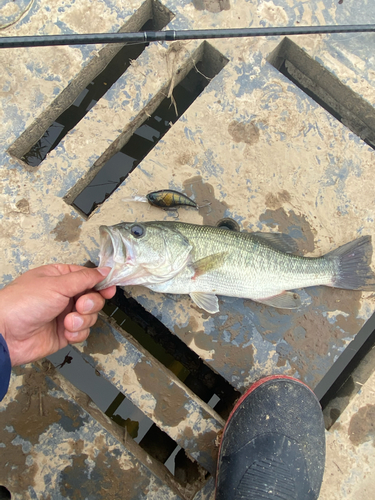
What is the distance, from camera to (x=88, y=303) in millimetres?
2496

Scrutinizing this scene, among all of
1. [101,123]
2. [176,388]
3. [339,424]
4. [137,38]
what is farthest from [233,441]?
[137,38]

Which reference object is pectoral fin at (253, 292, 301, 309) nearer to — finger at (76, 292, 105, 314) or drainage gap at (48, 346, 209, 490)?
finger at (76, 292, 105, 314)

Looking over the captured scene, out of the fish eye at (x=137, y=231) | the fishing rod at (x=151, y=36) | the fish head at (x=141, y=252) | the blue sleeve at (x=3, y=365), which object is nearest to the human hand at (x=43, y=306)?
the fish head at (x=141, y=252)

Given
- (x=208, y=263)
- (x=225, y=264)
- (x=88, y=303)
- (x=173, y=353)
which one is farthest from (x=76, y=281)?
(x=173, y=353)

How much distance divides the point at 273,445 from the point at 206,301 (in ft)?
5.28

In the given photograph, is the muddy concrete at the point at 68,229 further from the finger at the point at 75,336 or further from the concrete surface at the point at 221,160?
the finger at the point at 75,336

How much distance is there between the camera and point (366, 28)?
3211 mm

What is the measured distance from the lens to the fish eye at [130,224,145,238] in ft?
8.88

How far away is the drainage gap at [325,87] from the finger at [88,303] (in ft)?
11.2

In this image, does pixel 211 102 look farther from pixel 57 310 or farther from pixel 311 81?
pixel 57 310

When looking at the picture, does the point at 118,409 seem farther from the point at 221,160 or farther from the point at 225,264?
the point at 221,160

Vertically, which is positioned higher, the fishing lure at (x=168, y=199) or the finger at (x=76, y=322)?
the fishing lure at (x=168, y=199)

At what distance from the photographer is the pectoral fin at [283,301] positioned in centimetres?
310

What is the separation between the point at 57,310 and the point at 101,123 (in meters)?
2.11
